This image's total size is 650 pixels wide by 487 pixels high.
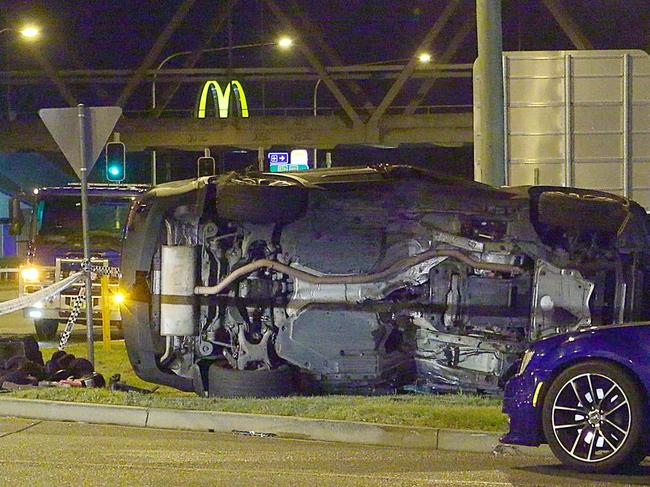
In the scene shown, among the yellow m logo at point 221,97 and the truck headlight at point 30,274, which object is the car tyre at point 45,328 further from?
the yellow m logo at point 221,97

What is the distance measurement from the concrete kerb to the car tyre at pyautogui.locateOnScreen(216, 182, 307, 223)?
5.50 ft

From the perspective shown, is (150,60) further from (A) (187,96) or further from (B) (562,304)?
(B) (562,304)

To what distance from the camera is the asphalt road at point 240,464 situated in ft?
25.4

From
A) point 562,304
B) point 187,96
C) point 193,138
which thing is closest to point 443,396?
point 562,304

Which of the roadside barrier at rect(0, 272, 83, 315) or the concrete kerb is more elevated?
the roadside barrier at rect(0, 272, 83, 315)

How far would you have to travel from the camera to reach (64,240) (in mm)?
18719

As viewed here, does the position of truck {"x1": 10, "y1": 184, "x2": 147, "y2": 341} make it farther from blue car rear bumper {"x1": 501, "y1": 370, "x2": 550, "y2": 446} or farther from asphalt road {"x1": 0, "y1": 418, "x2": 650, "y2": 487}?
blue car rear bumper {"x1": 501, "y1": 370, "x2": 550, "y2": 446}

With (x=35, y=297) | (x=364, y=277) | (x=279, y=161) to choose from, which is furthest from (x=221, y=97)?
(x=364, y=277)

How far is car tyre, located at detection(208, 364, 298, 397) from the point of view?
10.7 metres

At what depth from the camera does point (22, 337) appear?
40.6ft

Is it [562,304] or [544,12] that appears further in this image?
[544,12]

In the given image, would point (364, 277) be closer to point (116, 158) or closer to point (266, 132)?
point (116, 158)

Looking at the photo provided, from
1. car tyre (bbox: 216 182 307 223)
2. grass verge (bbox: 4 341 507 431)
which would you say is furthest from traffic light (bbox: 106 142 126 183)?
car tyre (bbox: 216 182 307 223)

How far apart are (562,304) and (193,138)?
3241cm
